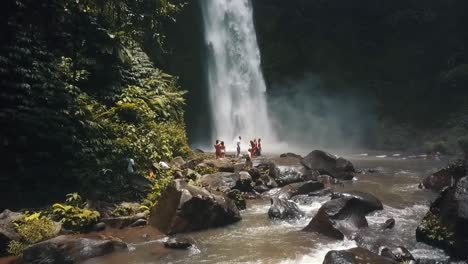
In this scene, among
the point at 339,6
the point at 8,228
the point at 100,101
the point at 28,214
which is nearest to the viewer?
the point at 8,228

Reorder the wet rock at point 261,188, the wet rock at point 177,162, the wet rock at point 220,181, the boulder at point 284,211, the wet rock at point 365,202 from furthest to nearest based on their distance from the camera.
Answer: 1. the wet rock at point 177,162
2. the wet rock at point 261,188
3. the wet rock at point 220,181
4. the boulder at point 284,211
5. the wet rock at point 365,202

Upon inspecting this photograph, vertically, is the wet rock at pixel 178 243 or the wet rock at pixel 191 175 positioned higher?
the wet rock at pixel 191 175

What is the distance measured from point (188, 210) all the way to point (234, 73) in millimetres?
28175

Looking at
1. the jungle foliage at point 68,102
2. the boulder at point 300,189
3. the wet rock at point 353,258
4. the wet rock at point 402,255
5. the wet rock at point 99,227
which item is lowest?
the wet rock at point 402,255

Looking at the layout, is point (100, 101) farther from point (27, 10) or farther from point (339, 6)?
point (339, 6)

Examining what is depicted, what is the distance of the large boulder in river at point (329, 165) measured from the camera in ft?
56.3

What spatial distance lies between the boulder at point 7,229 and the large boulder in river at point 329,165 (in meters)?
11.3

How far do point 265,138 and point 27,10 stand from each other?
2762cm

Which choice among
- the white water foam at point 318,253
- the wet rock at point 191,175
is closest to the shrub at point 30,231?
the wet rock at point 191,175

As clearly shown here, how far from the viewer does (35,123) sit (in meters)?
11.3

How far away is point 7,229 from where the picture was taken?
873 centimetres

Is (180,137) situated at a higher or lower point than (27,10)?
lower

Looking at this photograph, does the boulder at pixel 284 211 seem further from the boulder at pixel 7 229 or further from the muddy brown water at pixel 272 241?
the boulder at pixel 7 229

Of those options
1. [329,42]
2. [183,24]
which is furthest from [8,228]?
[329,42]
